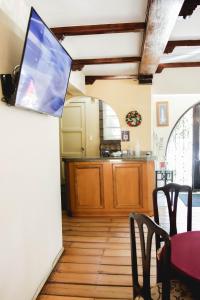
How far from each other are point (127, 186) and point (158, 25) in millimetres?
2577

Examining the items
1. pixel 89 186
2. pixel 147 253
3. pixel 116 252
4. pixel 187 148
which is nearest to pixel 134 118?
pixel 89 186

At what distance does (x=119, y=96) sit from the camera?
4770 millimetres

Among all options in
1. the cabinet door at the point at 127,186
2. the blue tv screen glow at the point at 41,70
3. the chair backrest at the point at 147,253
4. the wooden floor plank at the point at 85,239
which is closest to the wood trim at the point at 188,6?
the blue tv screen glow at the point at 41,70

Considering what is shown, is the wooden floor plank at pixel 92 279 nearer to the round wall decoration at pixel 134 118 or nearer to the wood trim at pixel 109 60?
the wood trim at pixel 109 60

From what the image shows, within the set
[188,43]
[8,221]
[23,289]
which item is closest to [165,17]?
[188,43]

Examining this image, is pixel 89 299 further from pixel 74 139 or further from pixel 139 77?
pixel 74 139

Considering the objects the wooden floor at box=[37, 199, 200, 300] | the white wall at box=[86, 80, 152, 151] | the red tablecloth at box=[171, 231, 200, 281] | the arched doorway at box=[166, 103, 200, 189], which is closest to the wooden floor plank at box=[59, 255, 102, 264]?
the wooden floor at box=[37, 199, 200, 300]

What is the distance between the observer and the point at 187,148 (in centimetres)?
618

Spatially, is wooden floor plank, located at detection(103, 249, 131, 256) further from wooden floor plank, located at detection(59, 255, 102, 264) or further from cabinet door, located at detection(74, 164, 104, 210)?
cabinet door, located at detection(74, 164, 104, 210)

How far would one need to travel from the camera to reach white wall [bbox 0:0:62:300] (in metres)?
1.72

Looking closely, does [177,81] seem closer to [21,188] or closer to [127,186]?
[127,186]

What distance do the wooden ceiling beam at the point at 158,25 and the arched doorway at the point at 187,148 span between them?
3.06 meters

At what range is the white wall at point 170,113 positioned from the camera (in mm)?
5797

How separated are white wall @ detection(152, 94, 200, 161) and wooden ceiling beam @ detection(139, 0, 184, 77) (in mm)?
2539
